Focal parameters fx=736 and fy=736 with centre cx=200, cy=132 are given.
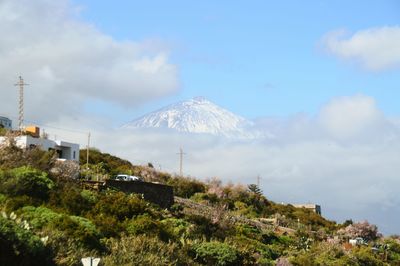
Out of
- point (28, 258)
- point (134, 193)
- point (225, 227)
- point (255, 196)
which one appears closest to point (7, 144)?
point (134, 193)

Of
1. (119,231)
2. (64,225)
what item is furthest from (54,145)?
(64,225)

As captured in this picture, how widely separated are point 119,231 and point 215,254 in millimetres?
4777

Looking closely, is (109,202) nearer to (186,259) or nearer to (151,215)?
(151,215)

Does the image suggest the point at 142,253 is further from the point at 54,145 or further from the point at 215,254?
the point at 54,145

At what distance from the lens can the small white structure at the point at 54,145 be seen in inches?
2215

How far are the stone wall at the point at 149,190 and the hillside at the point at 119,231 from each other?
1.02 metres

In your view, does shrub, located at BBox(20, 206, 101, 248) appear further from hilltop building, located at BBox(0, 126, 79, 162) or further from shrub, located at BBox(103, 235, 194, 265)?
hilltop building, located at BBox(0, 126, 79, 162)

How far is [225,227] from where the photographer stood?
48969 millimetres

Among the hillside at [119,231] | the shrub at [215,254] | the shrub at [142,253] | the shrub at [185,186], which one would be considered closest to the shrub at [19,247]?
the hillside at [119,231]

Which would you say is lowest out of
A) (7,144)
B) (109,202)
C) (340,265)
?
(340,265)

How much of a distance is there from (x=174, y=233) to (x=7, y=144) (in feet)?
53.1

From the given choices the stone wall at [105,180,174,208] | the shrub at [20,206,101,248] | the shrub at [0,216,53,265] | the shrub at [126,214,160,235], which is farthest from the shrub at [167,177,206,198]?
the shrub at [0,216,53,265]

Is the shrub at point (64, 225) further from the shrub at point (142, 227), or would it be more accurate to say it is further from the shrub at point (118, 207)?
the shrub at point (118, 207)

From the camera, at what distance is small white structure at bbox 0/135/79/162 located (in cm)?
5627
